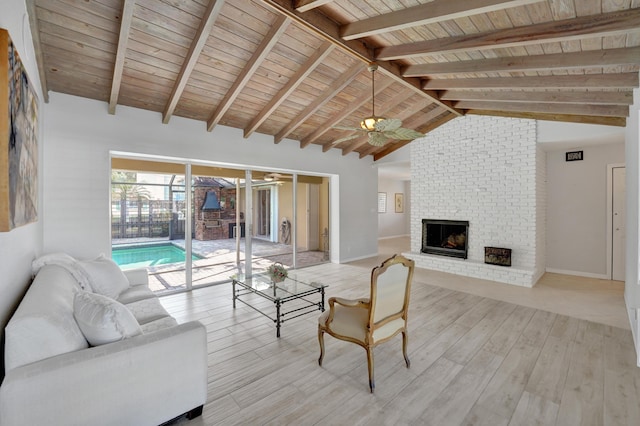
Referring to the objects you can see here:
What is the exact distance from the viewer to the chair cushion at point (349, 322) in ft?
7.44

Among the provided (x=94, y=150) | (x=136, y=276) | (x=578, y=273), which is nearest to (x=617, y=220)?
(x=578, y=273)

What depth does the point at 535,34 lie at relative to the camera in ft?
8.52

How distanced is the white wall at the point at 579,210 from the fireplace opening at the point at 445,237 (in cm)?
184

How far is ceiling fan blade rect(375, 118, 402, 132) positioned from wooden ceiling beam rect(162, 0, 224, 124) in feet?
6.20

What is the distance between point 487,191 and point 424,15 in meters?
4.18

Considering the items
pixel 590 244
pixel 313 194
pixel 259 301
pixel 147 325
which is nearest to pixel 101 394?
pixel 147 325

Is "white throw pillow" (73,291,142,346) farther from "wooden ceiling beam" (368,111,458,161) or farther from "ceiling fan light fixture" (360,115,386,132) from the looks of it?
"wooden ceiling beam" (368,111,458,161)

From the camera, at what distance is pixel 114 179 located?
4152 mm

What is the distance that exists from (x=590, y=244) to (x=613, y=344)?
140 inches

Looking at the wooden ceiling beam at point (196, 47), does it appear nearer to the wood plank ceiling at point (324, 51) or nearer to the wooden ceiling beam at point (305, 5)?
the wood plank ceiling at point (324, 51)

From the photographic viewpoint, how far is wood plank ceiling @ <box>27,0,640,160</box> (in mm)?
2543

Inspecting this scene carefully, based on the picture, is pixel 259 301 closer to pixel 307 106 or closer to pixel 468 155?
pixel 307 106

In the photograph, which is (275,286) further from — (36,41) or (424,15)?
(36,41)

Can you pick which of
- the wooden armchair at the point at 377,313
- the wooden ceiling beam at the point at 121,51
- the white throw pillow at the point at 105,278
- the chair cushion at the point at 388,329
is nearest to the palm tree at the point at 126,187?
the wooden ceiling beam at the point at 121,51
